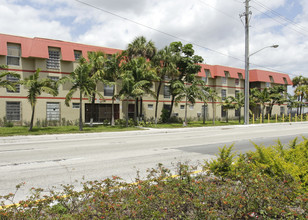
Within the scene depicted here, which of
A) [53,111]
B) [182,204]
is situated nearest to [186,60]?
[53,111]

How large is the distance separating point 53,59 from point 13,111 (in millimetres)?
6644

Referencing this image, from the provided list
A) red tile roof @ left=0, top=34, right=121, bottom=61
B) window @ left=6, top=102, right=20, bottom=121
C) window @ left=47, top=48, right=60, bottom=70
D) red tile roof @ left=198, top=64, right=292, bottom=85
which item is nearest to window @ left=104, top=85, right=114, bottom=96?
red tile roof @ left=0, top=34, right=121, bottom=61

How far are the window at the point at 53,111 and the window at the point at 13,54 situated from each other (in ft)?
16.9

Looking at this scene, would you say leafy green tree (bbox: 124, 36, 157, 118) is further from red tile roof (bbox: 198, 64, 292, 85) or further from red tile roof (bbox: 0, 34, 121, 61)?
red tile roof (bbox: 198, 64, 292, 85)

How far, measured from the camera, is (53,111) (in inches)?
1047

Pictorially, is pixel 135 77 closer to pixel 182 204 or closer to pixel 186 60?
pixel 186 60

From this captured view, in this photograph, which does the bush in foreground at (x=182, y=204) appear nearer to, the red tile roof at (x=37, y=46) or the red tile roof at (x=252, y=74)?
the red tile roof at (x=37, y=46)

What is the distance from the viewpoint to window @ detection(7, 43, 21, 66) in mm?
24562

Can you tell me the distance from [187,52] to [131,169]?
2541 centimetres

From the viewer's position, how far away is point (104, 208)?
11.7 ft

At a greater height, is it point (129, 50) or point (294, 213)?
point (129, 50)

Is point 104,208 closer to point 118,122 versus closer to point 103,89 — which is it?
point 118,122

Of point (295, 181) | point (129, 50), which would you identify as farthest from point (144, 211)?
point (129, 50)

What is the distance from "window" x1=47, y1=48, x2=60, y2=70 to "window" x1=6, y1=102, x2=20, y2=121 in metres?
5.09
